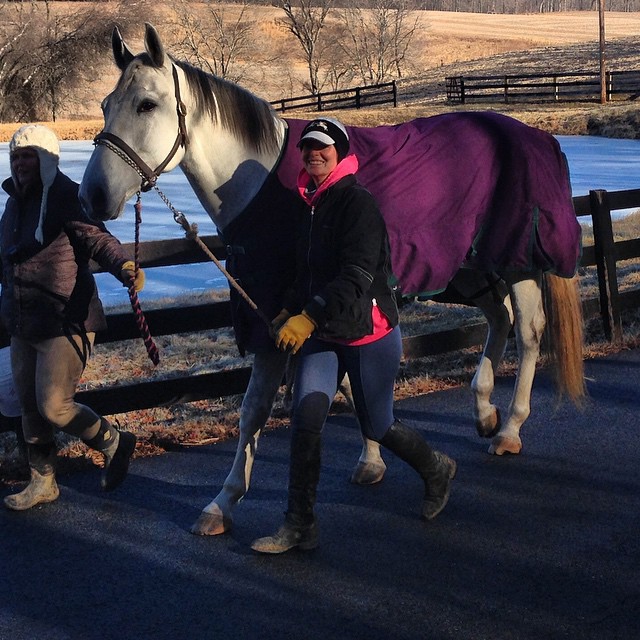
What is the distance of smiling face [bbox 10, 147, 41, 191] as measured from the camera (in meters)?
4.11

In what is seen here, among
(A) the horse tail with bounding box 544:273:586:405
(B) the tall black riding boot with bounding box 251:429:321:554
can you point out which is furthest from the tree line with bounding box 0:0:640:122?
(B) the tall black riding boot with bounding box 251:429:321:554

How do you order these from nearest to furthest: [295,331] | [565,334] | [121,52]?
1. [295,331]
2. [121,52]
3. [565,334]

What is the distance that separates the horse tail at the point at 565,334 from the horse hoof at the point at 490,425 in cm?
45

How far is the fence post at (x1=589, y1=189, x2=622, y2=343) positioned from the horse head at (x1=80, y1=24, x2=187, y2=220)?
4.31 m

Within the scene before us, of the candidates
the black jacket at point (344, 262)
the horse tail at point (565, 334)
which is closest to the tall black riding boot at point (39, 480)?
the black jacket at point (344, 262)

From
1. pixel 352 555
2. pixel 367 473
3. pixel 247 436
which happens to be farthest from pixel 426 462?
pixel 247 436

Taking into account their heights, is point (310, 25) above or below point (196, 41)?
above

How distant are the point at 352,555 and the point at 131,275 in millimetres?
A: 1434

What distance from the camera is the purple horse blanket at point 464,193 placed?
4469 millimetres

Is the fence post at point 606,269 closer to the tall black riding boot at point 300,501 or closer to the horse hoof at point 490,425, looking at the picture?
the horse hoof at point 490,425

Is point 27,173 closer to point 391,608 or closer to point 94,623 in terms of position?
point 94,623

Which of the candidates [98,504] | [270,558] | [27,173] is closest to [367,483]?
[270,558]

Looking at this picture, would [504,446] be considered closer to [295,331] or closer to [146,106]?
[295,331]

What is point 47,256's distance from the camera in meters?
4.24
